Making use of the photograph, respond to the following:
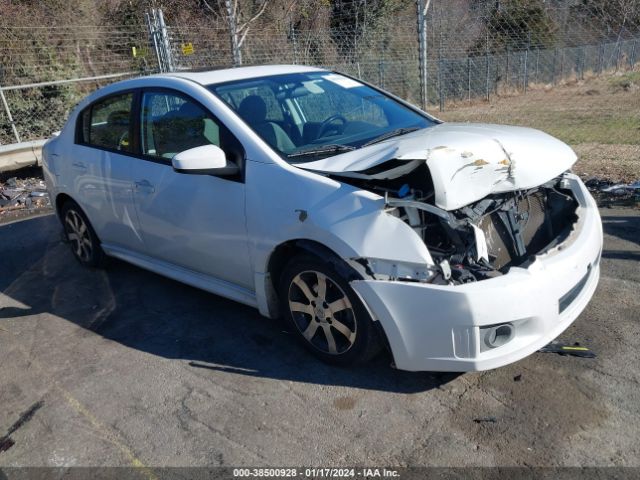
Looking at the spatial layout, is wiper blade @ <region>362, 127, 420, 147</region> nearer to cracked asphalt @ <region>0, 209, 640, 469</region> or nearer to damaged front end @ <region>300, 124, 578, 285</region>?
damaged front end @ <region>300, 124, 578, 285</region>

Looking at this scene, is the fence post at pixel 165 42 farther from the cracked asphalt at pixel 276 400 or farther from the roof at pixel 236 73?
A: the cracked asphalt at pixel 276 400

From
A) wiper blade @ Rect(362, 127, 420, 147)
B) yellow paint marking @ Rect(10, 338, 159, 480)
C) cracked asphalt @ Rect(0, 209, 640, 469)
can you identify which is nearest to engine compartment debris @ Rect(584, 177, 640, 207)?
cracked asphalt @ Rect(0, 209, 640, 469)


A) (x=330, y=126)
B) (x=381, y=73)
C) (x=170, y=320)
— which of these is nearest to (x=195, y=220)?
(x=170, y=320)

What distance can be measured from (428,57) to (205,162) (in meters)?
14.4

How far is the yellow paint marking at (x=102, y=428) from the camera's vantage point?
289cm

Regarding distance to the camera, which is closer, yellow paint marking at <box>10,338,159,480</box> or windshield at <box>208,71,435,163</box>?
yellow paint marking at <box>10,338,159,480</box>

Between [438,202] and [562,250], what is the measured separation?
827 mm

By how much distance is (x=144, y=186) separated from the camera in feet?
14.3

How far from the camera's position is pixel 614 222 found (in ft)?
18.4

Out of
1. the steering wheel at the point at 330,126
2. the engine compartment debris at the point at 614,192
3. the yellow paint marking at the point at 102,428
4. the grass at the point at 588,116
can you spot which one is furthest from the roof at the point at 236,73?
the grass at the point at 588,116

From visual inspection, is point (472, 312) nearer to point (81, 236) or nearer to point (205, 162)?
point (205, 162)

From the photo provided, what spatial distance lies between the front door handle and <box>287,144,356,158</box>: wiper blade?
1242 mm

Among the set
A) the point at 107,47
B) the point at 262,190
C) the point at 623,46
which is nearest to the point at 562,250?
the point at 262,190

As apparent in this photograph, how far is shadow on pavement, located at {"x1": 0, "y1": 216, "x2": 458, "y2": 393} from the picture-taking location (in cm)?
353
